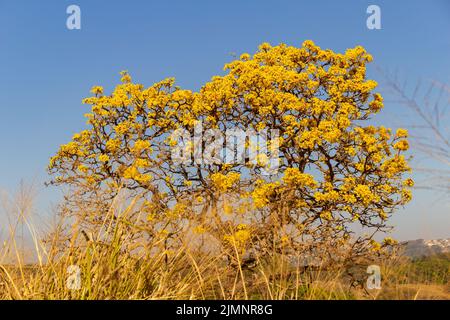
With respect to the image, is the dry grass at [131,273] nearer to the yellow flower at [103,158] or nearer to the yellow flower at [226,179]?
the yellow flower at [226,179]

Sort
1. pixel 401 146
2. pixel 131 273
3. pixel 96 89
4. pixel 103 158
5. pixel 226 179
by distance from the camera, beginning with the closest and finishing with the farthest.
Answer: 1. pixel 131 273
2. pixel 226 179
3. pixel 401 146
4. pixel 103 158
5. pixel 96 89

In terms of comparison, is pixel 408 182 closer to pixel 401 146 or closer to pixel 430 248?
pixel 401 146

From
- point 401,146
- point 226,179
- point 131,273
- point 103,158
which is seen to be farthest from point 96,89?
point 131,273

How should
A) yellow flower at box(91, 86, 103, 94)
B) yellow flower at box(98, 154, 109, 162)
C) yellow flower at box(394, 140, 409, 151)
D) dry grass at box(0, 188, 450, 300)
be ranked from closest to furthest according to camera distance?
dry grass at box(0, 188, 450, 300), yellow flower at box(394, 140, 409, 151), yellow flower at box(98, 154, 109, 162), yellow flower at box(91, 86, 103, 94)

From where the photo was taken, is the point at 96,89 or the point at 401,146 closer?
the point at 401,146

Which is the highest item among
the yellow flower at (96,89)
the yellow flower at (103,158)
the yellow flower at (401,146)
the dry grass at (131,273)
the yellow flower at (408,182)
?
the yellow flower at (96,89)

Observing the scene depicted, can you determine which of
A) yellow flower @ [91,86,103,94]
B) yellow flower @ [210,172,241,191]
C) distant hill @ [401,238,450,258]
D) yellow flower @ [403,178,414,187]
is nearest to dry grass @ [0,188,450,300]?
distant hill @ [401,238,450,258]

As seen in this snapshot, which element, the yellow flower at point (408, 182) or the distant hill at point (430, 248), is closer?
the distant hill at point (430, 248)

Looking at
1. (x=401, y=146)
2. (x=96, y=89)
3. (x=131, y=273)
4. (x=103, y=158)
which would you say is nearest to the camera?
(x=131, y=273)

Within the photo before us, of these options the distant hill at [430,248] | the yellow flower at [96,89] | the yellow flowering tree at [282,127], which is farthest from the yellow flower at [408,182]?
the yellow flower at [96,89]

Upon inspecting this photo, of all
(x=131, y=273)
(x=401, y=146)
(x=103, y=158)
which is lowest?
(x=131, y=273)

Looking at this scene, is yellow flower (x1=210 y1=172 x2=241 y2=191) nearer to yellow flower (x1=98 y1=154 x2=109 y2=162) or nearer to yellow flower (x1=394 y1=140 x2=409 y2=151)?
yellow flower (x1=98 y1=154 x2=109 y2=162)

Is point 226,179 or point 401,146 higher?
point 401,146
